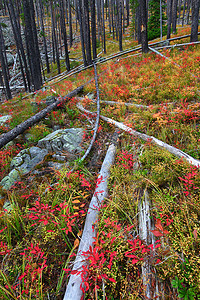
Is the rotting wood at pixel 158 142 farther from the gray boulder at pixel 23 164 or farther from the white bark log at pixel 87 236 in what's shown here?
the gray boulder at pixel 23 164

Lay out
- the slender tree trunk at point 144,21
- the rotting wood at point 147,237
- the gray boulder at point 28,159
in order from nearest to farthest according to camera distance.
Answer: the rotting wood at point 147,237 → the gray boulder at point 28,159 → the slender tree trunk at point 144,21

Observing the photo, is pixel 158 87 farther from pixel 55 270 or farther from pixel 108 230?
pixel 55 270

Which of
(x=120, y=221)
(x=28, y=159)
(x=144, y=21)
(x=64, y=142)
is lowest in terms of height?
(x=120, y=221)

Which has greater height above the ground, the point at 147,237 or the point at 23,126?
the point at 23,126

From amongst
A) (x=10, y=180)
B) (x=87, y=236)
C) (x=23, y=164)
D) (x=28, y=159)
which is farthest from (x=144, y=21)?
(x=87, y=236)

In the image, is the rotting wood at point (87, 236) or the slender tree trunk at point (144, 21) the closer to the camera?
the rotting wood at point (87, 236)

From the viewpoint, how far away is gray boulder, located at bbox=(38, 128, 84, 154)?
442cm

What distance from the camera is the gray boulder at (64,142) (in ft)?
14.5

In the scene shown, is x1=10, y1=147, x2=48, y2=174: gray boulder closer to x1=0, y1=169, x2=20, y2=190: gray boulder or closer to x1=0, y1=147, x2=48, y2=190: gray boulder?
x1=0, y1=147, x2=48, y2=190: gray boulder

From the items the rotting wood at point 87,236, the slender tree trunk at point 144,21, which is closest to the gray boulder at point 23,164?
the rotting wood at point 87,236

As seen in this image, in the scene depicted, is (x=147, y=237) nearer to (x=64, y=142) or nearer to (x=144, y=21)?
(x=64, y=142)

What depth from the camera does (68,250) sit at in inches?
89.4

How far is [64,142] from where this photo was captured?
4535 mm

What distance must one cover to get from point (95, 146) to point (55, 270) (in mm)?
3050
